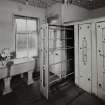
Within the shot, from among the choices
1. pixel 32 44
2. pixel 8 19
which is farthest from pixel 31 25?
pixel 8 19

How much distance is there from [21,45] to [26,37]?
399mm

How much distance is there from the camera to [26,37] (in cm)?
420

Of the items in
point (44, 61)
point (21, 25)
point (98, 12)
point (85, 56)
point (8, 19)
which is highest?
point (98, 12)

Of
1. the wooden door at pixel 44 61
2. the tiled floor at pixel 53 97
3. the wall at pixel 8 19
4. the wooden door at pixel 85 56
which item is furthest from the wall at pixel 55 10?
the tiled floor at pixel 53 97

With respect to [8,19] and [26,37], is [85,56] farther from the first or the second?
[8,19]

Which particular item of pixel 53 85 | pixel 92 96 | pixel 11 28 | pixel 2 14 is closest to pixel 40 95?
pixel 53 85

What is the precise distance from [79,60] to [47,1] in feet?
8.16

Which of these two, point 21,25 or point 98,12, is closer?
point 21,25

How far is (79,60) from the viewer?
305cm

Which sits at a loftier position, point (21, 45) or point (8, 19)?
point (8, 19)

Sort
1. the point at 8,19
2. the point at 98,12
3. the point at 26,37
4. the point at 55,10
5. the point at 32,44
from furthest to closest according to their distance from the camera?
the point at 98,12 → the point at 32,44 → the point at 26,37 → the point at 55,10 → the point at 8,19

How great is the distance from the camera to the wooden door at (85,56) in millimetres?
2762

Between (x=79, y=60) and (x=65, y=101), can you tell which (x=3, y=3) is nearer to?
(x=79, y=60)

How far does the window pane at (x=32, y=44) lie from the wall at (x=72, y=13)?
1.46 metres
